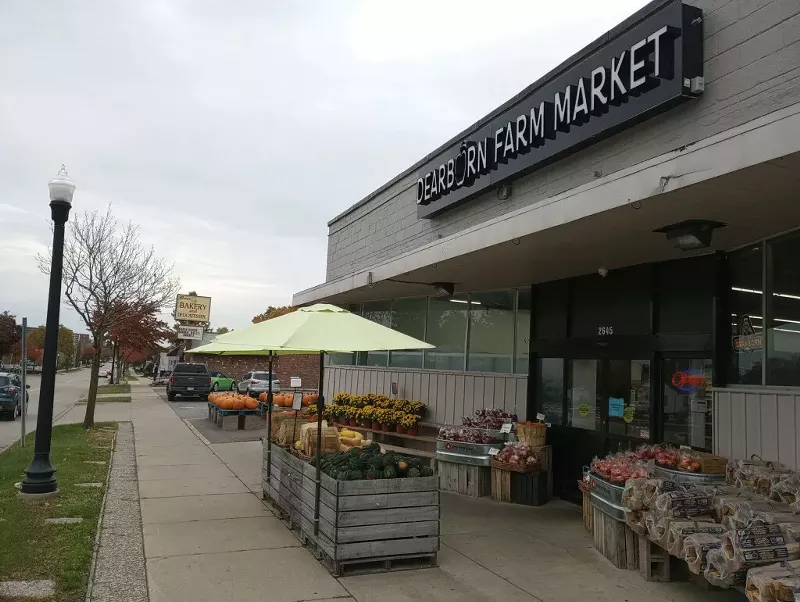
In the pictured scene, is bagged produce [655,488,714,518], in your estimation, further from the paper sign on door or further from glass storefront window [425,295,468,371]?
glass storefront window [425,295,468,371]

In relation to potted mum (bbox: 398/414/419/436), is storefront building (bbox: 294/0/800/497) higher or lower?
higher

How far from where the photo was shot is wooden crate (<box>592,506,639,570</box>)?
5.70 m

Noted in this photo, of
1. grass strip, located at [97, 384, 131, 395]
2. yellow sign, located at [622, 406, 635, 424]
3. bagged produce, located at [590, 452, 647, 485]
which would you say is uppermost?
yellow sign, located at [622, 406, 635, 424]

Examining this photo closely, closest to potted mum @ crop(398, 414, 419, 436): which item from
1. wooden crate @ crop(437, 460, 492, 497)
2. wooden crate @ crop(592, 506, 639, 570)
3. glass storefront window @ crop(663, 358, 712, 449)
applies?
wooden crate @ crop(437, 460, 492, 497)

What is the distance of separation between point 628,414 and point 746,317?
1.86 metres

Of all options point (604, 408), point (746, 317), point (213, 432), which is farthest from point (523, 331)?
point (213, 432)

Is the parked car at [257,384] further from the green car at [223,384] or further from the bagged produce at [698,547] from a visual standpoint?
the bagged produce at [698,547]

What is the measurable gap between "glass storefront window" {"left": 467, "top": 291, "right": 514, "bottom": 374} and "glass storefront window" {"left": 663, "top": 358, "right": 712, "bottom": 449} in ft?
10.1

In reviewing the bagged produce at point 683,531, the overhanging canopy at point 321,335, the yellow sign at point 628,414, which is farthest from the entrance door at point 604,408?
the overhanging canopy at point 321,335

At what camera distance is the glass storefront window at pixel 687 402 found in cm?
677

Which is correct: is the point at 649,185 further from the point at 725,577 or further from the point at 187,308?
the point at 187,308

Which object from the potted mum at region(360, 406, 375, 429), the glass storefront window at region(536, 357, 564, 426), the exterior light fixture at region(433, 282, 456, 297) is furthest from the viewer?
the potted mum at region(360, 406, 375, 429)

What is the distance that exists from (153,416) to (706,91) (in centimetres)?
1894

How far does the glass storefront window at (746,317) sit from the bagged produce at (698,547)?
212cm
